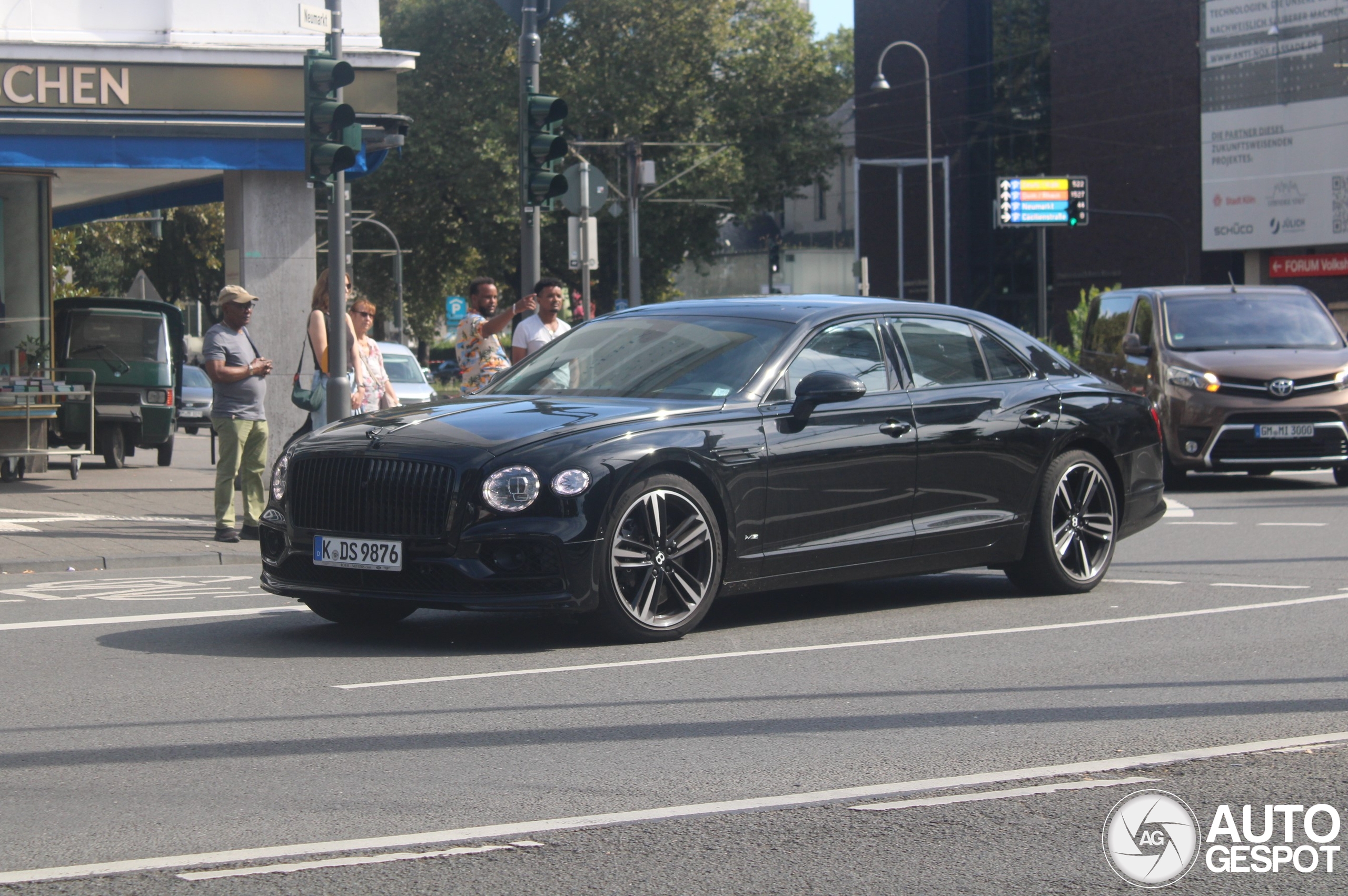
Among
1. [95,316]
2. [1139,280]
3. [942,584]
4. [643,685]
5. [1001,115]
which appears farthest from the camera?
[1001,115]

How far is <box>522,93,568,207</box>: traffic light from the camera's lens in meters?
14.7

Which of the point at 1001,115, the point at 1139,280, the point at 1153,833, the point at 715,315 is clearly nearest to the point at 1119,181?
the point at 1139,280

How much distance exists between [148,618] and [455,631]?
1.74m

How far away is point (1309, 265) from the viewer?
170ft

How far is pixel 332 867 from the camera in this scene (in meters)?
4.23

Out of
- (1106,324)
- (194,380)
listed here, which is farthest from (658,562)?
(194,380)

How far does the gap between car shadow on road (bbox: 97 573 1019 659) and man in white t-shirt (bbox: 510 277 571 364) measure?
4.12 metres

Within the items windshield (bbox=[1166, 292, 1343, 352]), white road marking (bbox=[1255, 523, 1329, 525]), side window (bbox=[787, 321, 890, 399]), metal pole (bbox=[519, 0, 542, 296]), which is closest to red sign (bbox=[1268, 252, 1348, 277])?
windshield (bbox=[1166, 292, 1343, 352])

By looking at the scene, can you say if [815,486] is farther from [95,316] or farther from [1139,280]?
[1139,280]

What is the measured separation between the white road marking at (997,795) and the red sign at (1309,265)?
49068 mm

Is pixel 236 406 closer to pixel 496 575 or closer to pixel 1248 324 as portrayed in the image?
pixel 496 575

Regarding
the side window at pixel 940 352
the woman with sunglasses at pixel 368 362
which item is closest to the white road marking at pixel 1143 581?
the side window at pixel 940 352

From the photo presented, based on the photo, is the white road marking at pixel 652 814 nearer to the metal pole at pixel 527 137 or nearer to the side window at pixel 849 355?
the side window at pixel 849 355

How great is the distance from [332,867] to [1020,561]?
19.7 feet
